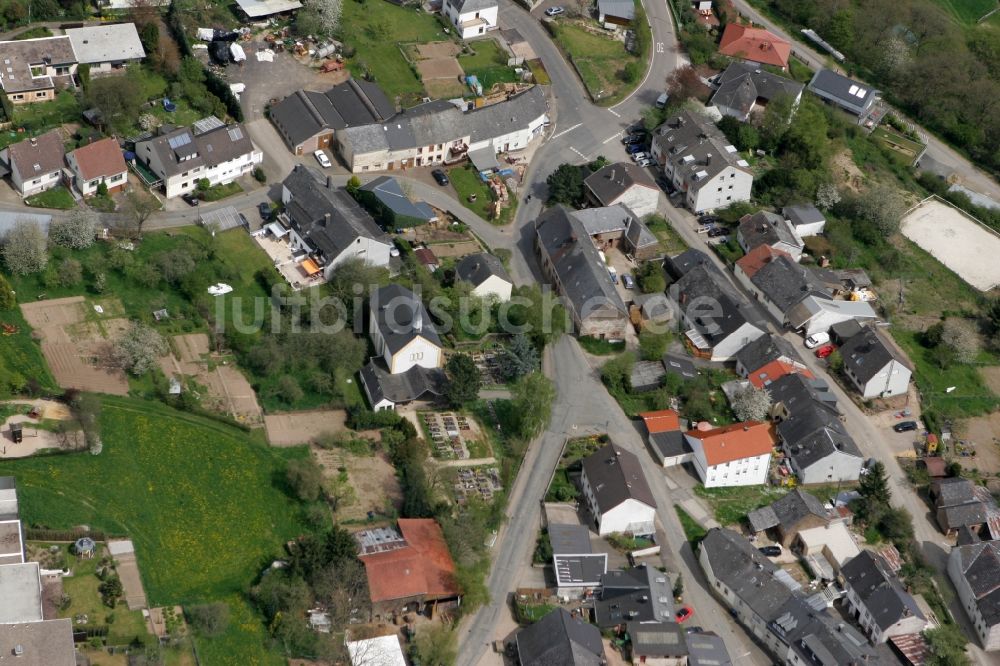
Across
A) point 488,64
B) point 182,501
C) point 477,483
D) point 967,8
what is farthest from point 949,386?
point 967,8

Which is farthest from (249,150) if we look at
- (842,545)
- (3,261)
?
(842,545)

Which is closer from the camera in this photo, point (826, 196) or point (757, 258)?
point (757, 258)

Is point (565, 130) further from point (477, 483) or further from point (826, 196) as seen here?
point (477, 483)

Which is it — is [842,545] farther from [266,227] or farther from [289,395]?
[266,227]

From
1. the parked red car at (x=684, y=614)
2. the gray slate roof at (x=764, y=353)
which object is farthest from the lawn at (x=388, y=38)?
the parked red car at (x=684, y=614)

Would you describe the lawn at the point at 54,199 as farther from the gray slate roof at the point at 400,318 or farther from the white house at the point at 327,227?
the gray slate roof at the point at 400,318

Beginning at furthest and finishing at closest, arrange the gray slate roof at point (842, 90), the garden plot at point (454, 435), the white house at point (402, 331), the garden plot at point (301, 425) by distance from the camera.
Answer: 1. the gray slate roof at point (842, 90)
2. the white house at point (402, 331)
3. the garden plot at point (454, 435)
4. the garden plot at point (301, 425)

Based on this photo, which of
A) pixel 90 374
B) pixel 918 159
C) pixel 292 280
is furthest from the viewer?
pixel 918 159
